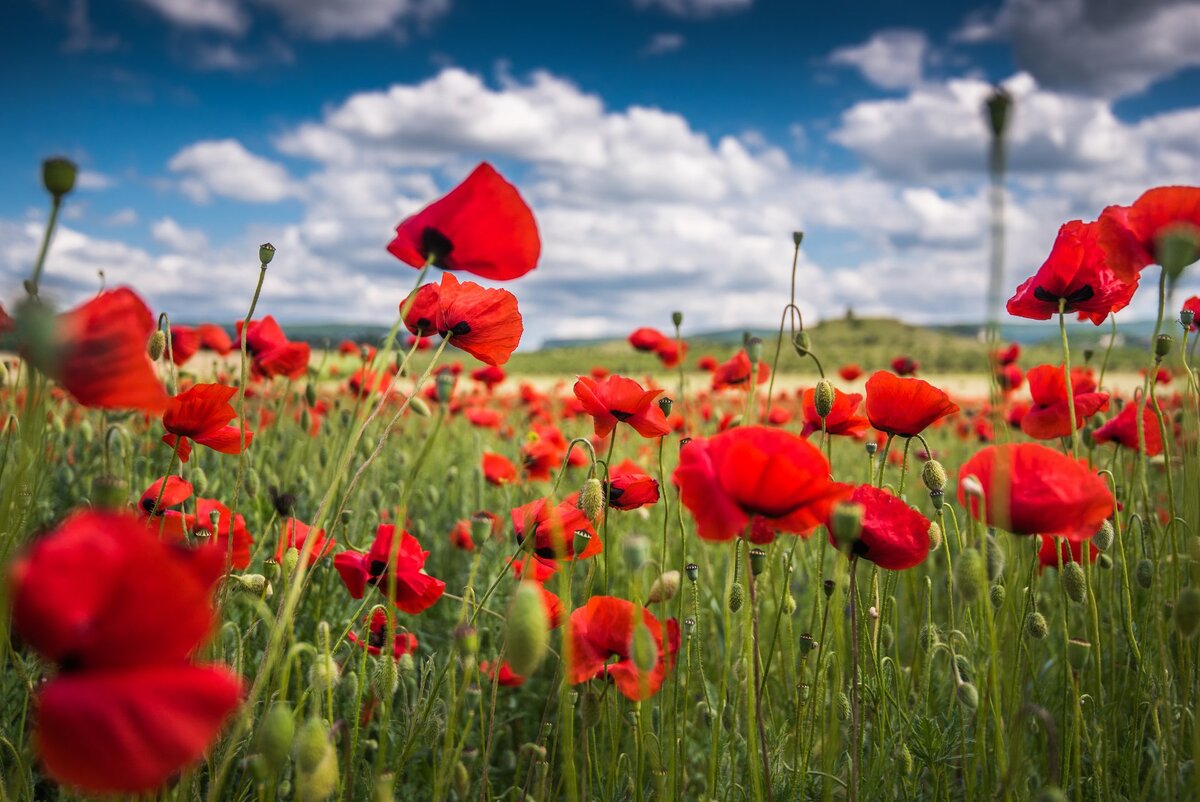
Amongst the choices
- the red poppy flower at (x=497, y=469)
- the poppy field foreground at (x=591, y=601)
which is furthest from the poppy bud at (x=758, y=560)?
the red poppy flower at (x=497, y=469)

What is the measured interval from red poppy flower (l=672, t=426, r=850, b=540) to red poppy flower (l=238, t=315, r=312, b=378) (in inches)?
82.6

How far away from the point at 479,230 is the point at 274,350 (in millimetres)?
1882

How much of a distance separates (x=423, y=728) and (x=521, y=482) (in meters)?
1.86

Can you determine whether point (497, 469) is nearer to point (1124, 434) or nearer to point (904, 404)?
point (904, 404)

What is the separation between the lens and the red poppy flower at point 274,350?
9.05 feet

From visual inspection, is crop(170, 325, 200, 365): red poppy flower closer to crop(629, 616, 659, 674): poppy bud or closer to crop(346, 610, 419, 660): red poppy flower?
crop(346, 610, 419, 660): red poppy flower

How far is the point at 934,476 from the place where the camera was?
1.45 metres

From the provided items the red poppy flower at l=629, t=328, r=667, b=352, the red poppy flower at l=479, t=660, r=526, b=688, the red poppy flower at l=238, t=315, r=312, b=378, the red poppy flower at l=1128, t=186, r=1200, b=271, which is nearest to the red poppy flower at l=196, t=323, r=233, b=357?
the red poppy flower at l=238, t=315, r=312, b=378

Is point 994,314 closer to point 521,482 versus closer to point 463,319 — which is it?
point 463,319

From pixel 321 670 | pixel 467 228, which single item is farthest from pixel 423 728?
pixel 467 228

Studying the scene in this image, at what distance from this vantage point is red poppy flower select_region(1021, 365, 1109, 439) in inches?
76.0

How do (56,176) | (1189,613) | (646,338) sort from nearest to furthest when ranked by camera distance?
1. (56,176)
2. (1189,613)
3. (646,338)

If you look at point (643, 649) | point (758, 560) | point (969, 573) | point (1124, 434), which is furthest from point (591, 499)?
point (1124, 434)

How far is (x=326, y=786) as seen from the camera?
86 cm
